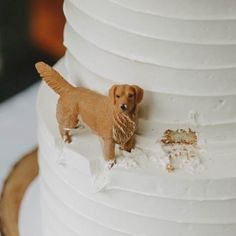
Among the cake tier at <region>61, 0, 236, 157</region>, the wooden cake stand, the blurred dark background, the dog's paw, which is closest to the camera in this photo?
the cake tier at <region>61, 0, 236, 157</region>

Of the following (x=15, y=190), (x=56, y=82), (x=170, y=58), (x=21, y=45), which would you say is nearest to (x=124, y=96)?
(x=170, y=58)

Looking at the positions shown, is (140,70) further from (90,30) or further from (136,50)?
(90,30)

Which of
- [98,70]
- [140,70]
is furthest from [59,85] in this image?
[140,70]

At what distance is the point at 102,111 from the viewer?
1.44 m

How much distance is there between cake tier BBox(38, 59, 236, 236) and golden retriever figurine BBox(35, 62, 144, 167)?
0.05 m

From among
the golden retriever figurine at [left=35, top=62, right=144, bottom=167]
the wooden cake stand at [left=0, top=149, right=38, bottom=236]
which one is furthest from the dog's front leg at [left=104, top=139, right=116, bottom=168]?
the wooden cake stand at [left=0, top=149, right=38, bottom=236]

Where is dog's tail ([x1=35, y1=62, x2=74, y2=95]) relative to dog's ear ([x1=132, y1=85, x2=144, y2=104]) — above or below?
below

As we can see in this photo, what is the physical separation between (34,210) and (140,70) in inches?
34.0

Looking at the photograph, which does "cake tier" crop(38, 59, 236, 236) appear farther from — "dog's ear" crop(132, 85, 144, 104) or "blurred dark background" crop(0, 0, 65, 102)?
"blurred dark background" crop(0, 0, 65, 102)

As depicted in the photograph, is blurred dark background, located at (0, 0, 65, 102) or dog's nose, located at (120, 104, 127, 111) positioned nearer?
dog's nose, located at (120, 104, 127, 111)

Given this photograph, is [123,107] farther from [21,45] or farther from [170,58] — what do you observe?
[21,45]

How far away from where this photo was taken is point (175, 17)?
134 centimetres

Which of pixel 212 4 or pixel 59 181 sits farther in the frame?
pixel 59 181

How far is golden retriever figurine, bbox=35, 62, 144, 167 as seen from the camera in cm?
139
